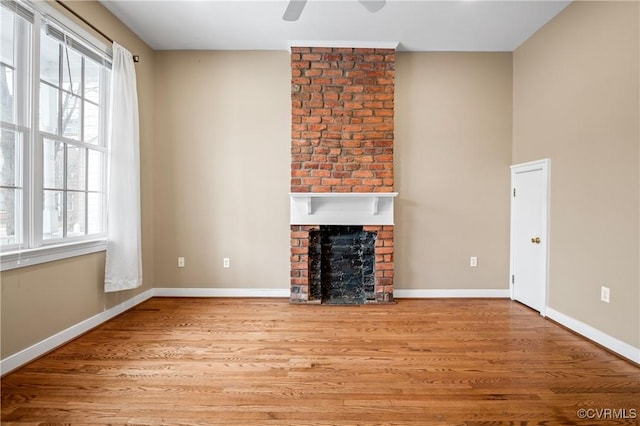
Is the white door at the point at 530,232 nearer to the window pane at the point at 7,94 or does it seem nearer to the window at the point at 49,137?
the window at the point at 49,137

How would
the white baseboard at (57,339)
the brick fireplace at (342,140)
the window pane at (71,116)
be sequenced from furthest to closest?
1. the brick fireplace at (342,140)
2. the window pane at (71,116)
3. the white baseboard at (57,339)

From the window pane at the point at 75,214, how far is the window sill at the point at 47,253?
14 centimetres

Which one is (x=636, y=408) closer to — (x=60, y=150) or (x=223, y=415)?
(x=223, y=415)

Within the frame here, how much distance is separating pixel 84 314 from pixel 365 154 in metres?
3.10

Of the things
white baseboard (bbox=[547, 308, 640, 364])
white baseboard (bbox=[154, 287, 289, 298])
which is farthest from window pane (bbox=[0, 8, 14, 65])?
white baseboard (bbox=[547, 308, 640, 364])

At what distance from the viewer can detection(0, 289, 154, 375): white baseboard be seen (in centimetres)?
214

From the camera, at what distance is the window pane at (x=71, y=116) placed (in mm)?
2645

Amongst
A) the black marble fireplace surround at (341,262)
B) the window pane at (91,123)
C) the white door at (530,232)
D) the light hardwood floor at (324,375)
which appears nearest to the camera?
the light hardwood floor at (324,375)

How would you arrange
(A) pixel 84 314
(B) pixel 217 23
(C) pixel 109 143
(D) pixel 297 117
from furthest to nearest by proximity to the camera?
(D) pixel 297 117
(B) pixel 217 23
(C) pixel 109 143
(A) pixel 84 314

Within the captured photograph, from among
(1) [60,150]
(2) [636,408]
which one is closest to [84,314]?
(1) [60,150]

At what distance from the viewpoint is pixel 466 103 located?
3.81 metres

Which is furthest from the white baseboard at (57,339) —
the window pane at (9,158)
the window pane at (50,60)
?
the window pane at (50,60)

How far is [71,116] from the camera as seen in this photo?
2717 millimetres

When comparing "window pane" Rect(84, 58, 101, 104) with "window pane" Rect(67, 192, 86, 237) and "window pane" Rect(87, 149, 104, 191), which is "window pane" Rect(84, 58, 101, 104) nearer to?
"window pane" Rect(87, 149, 104, 191)
